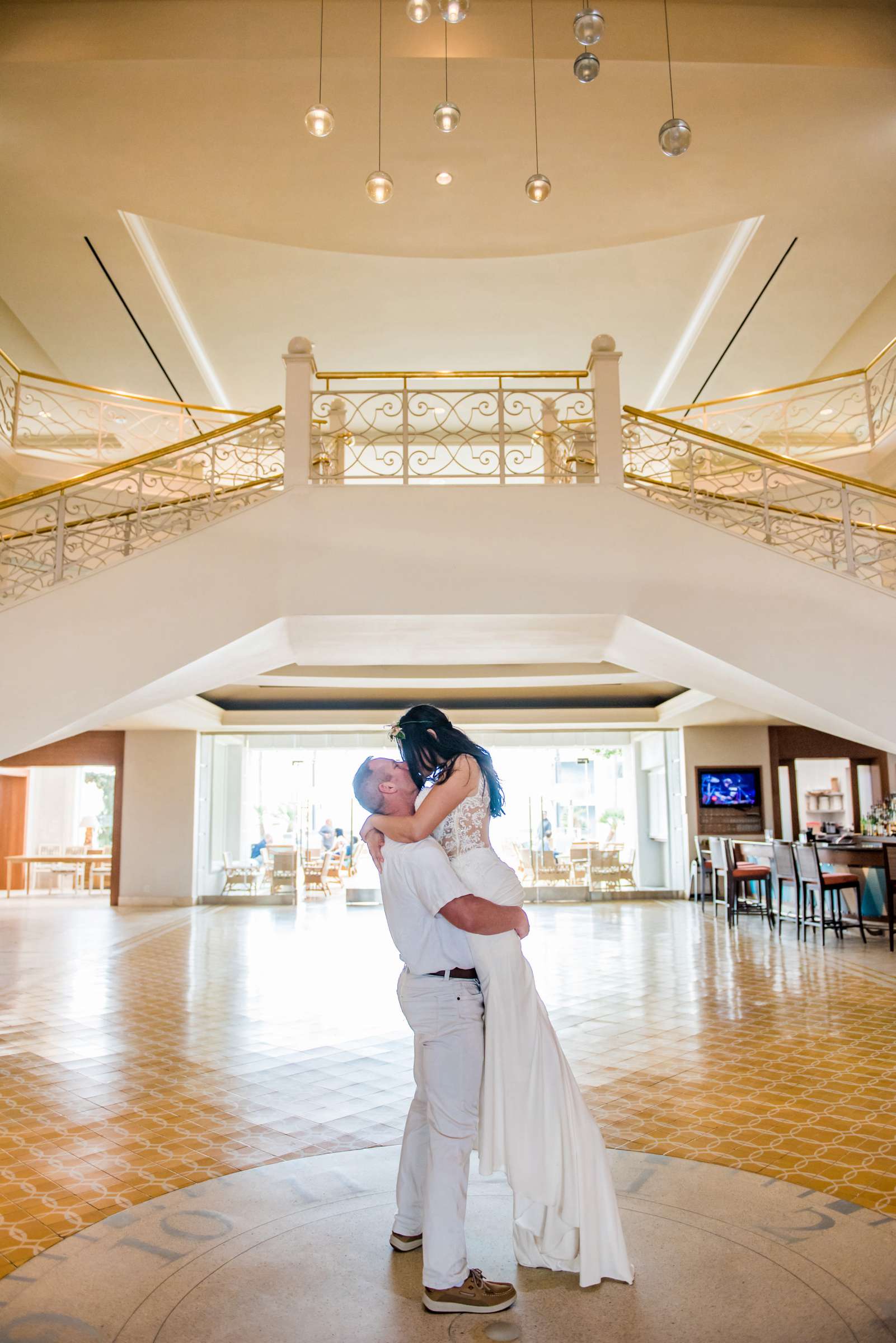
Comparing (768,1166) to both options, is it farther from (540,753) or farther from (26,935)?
(540,753)

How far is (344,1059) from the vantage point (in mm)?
5766

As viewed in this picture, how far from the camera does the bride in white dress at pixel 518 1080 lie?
273cm

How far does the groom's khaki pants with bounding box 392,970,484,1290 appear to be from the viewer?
266 cm

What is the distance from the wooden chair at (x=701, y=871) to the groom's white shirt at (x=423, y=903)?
40.5 ft

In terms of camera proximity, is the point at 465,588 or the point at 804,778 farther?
the point at 804,778

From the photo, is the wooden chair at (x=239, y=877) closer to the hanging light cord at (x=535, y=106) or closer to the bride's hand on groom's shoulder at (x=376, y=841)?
the hanging light cord at (x=535, y=106)

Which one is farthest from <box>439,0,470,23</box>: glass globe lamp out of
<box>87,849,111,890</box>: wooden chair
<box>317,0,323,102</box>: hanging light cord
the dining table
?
<box>87,849,111,890</box>: wooden chair

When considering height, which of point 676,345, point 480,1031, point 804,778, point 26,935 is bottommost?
point 26,935

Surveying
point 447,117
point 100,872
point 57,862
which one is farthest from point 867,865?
point 100,872

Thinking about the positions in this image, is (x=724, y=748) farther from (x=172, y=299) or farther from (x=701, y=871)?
(x=172, y=299)

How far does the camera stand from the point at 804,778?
Answer: 61.5 feet

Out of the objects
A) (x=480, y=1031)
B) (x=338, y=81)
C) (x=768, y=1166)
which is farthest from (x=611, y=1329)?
(x=338, y=81)

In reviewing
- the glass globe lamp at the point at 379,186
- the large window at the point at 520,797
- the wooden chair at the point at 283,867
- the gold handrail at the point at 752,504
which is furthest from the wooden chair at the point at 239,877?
the glass globe lamp at the point at 379,186

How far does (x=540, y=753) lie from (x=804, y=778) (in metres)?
5.59
